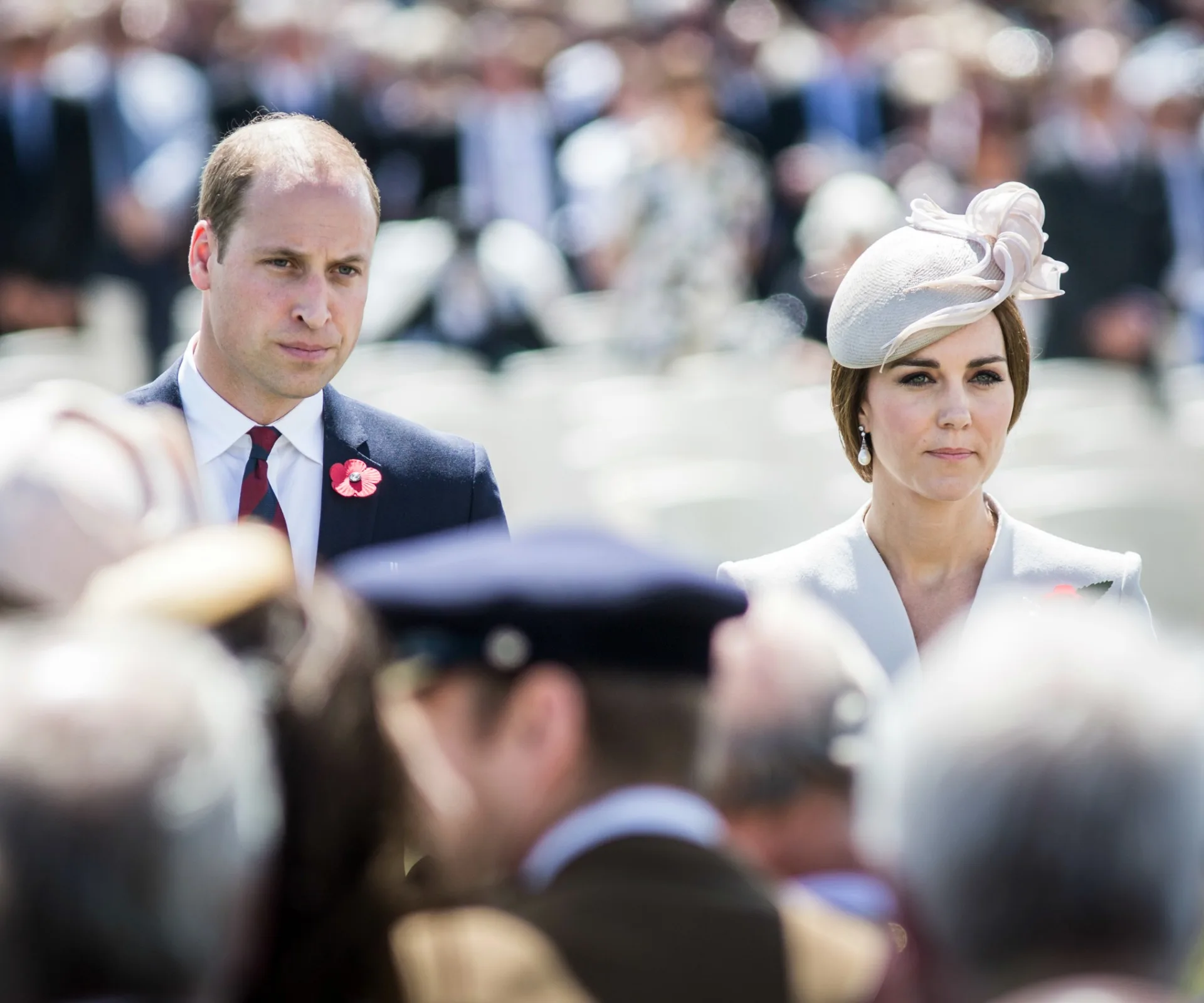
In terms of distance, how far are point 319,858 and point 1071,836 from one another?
2.69 ft

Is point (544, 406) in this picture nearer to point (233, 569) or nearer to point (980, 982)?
point (233, 569)

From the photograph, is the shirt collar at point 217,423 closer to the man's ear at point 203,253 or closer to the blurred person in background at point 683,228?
the man's ear at point 203,253

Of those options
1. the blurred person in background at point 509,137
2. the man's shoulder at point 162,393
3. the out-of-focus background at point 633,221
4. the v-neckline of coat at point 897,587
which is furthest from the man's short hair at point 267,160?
the blurred person in background at point 509,137

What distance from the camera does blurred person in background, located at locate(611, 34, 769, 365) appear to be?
28.9ft

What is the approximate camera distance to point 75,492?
2.39 m

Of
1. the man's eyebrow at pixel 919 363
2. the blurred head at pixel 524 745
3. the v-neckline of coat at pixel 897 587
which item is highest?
the man's eyebrow at pixel 919 363

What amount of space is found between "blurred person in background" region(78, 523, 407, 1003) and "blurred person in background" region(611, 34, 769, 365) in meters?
6.88

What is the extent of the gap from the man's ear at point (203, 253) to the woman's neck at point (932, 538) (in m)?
1.47

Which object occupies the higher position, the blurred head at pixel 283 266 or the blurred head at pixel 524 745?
the blurred head at pixel 283 266

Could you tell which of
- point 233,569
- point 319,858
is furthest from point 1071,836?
point 233,569

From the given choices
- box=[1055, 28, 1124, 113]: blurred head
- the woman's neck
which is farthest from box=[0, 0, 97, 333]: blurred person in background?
the woman's neck

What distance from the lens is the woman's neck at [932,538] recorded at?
153 inches

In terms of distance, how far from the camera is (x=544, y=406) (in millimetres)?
8297

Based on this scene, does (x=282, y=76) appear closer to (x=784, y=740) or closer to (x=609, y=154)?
(x=609, y=154)
